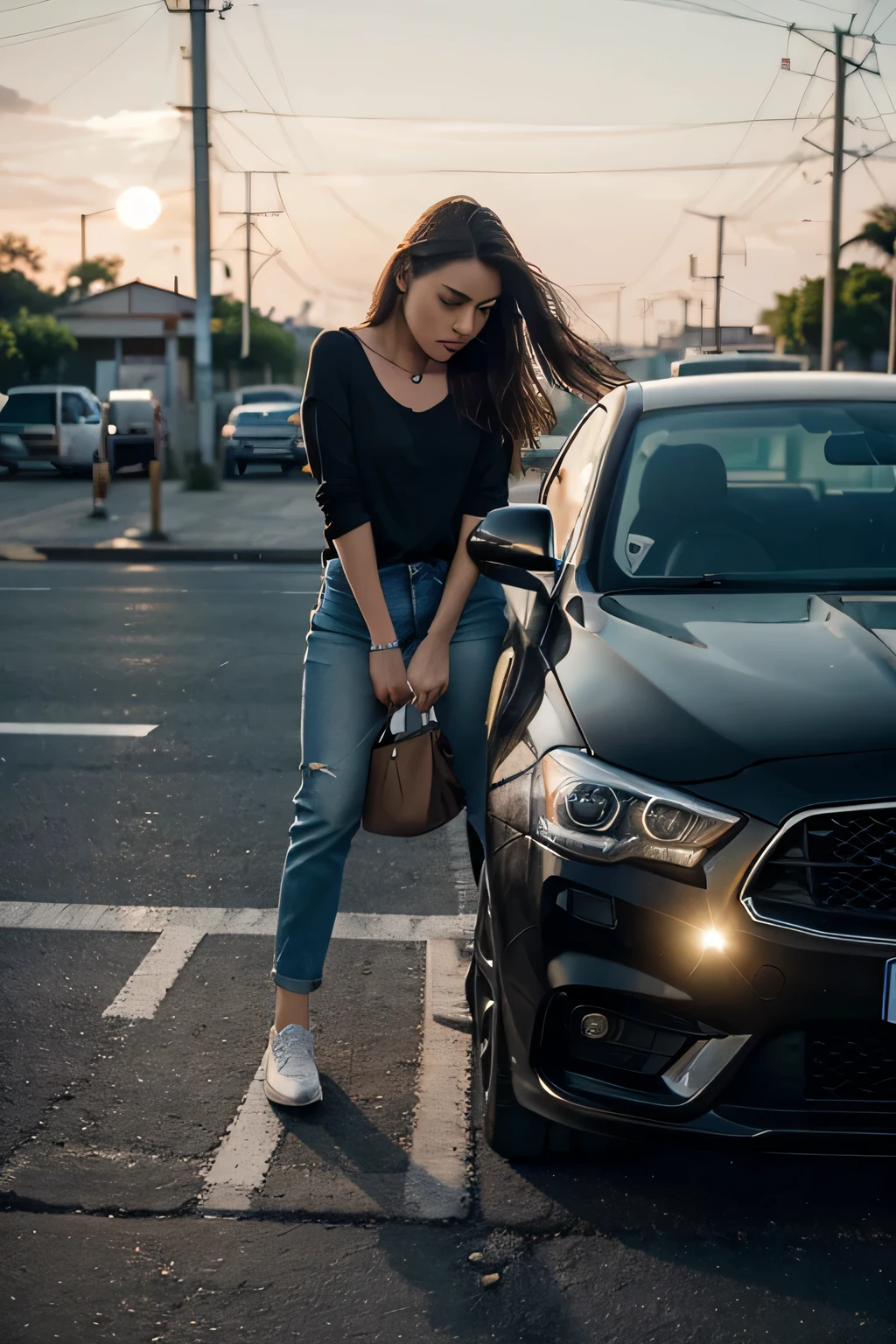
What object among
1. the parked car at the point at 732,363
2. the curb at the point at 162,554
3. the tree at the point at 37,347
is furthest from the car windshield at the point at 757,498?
the tree at the point at 37,347

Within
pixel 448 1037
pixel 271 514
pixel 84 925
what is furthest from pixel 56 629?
pixel 271 514

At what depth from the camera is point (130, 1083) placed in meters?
3.44

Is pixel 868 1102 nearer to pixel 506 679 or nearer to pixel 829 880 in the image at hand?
→ pixel 829 880

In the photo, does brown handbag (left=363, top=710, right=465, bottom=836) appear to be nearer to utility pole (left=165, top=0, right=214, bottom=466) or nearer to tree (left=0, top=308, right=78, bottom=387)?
utility pole (left=165, top=0, right=214, bottom=466)

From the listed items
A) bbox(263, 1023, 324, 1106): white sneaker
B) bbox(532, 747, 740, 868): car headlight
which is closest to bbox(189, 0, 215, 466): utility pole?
bbox(263, 1023, 324, 1106): white sneaker

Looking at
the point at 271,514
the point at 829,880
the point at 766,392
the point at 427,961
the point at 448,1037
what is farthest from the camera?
the point at 271,514

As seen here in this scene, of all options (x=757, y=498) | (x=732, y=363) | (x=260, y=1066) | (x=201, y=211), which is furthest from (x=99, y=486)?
(x=260, y=1066)

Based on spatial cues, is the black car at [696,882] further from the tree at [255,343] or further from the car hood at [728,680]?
the tree at [255,343]

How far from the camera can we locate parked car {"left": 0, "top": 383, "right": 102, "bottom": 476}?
2789cm

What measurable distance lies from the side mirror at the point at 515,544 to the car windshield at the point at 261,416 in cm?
2689

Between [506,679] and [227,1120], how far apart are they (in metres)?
1.11

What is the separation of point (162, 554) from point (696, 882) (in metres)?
15.5

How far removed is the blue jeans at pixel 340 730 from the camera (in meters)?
3.30

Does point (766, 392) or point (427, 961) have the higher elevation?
point (766, 392)
